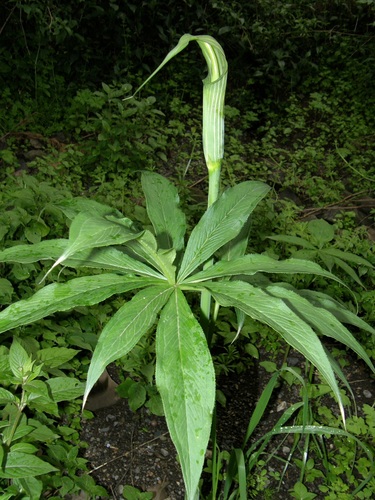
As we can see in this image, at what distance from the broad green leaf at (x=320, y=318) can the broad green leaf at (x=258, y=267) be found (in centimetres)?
4

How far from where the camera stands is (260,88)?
14.8 feet

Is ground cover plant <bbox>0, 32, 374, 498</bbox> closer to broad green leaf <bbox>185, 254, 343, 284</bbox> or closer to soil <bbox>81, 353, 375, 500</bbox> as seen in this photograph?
broad green leaf <bbox>185, 254, 343, 284</bbox>

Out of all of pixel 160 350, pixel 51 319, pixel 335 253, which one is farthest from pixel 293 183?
pixel 160 350

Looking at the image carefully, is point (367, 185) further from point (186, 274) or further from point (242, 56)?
point (186, 274)

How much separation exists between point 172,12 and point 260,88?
983 millimetres

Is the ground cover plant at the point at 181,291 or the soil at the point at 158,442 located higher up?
the ground cover plant at the point at 181,291

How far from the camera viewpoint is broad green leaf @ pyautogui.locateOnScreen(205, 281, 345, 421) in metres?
0.68

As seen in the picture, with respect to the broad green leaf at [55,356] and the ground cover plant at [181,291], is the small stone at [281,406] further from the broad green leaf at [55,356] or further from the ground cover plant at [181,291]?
the ground cover plant at [181,291]

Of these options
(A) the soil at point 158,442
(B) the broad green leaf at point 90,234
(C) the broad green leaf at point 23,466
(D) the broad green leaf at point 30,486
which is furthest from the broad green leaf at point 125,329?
(A) the soil at point 158,442

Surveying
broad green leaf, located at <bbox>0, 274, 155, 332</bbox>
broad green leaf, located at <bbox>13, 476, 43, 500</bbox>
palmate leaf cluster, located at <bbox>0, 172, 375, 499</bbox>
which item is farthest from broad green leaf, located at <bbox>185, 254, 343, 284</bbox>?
broad green leaf, located at <bbox>13, 476, 43, 500</bbox>

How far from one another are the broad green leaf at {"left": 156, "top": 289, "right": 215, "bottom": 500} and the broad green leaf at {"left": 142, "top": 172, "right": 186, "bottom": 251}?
21 cm

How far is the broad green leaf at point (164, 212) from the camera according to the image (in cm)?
97

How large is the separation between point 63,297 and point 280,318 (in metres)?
0.33

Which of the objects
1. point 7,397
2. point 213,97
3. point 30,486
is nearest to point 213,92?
point 213,97
